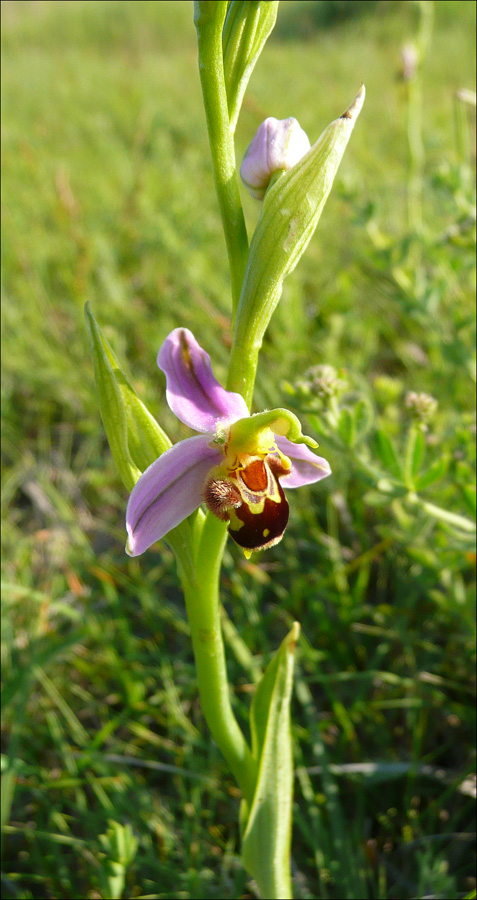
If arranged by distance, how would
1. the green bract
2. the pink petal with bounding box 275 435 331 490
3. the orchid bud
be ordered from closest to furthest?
the green bract < the orchid bud < the pink petal with bounding box 275 435 331 490

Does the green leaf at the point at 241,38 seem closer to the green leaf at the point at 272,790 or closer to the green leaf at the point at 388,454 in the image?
the green leaf at the point at 388,454

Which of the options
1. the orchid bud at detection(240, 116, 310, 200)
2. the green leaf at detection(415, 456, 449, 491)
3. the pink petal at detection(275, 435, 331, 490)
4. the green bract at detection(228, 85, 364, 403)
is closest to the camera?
the green bract at detection(228, 85, 364, 403)

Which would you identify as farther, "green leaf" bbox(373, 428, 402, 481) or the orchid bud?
"green leaf" bbox(373, 428, 402, 481)

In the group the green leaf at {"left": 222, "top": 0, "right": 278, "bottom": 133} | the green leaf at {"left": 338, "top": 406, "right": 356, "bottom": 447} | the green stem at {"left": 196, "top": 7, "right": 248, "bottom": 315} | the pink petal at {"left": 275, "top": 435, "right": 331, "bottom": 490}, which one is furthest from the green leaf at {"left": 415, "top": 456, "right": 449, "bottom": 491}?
the green leaf at {"left": 222, "top": 0, "right": 278, "bottom": 133}

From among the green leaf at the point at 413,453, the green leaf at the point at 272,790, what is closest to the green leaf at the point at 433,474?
the green leaf at the point at 413,453

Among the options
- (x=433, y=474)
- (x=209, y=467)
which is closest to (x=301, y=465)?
(x=209, y=467)

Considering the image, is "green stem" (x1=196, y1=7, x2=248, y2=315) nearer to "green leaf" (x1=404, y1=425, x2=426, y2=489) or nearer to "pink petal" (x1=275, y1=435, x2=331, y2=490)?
"pink petal" (x1=275, y1=435, x2=331, y2=490)
